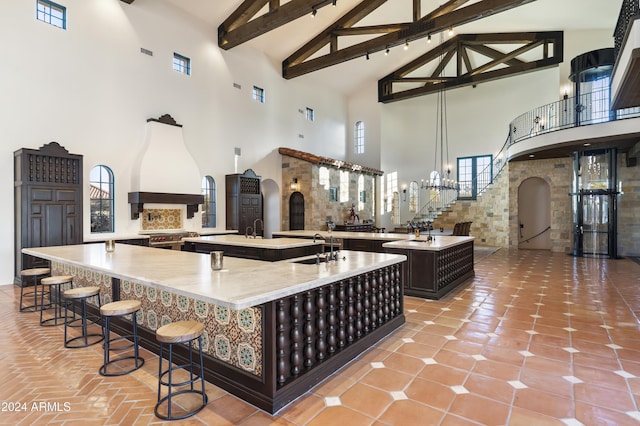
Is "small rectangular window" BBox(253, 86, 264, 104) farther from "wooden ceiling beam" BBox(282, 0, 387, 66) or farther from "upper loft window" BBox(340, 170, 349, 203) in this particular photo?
"upper loft window" BBox(340, 170, 349, 203)

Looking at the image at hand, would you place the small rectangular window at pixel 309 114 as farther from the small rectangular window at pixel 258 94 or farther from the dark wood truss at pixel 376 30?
the small rectangular window at pixel 258 94

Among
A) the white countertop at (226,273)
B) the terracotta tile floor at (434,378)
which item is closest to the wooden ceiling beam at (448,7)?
the terracotta tile floor at (434,378)

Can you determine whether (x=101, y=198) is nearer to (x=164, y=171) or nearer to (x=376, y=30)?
(x=164, y=171)

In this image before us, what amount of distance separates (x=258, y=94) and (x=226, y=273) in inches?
375

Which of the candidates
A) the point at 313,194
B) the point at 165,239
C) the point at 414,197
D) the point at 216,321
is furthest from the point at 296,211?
the point at 216,321

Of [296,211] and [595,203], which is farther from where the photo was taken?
[296,211]

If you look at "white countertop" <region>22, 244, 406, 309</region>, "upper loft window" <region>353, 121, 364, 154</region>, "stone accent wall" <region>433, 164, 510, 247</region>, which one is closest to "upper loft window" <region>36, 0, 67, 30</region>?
"white countertop" <region>22, 244, 406, 309</region>

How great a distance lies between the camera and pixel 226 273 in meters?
2.76

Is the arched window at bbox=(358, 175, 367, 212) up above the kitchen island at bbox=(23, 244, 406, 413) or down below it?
above

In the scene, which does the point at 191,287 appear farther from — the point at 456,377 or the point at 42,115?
the point at 42,115

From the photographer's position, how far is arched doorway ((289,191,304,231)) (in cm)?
1124

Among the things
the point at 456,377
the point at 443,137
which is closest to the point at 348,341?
the point at 456,377

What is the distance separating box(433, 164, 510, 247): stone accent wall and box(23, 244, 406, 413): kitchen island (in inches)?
360

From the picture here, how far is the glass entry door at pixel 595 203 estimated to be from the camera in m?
9.34
